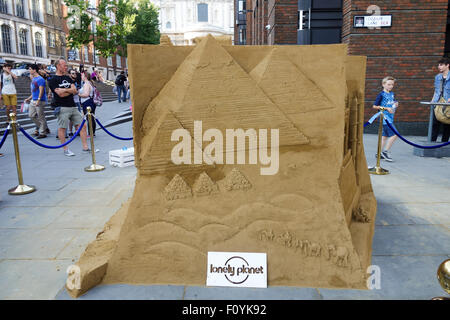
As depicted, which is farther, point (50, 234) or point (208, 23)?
point (208, 23)

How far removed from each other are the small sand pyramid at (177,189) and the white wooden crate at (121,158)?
4139 mm

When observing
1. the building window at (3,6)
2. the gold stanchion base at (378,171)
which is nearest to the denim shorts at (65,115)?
the gold stanchion base at (378,171)

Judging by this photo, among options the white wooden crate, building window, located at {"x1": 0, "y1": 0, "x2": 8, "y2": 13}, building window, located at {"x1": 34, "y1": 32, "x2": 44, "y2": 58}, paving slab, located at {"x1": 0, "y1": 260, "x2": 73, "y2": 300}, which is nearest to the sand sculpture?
paving slab, located at {"x1": 0, "y1": 260, "x2": 73, "y2": 300}

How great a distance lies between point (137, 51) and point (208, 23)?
74.9m

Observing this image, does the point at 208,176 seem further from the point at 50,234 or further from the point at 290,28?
the point at 290,28

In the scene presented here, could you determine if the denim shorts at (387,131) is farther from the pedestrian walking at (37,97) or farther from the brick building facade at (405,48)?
the pedestrian walking at (37,97)

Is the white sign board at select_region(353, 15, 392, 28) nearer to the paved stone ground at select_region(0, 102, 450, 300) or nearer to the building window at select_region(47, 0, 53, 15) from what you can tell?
the paved stone ground at select_region(0, 102, 450, 300)

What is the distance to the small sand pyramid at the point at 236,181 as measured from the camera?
280 centimetres

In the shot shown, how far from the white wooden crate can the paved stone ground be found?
18 cm

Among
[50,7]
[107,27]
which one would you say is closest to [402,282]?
[107,27]

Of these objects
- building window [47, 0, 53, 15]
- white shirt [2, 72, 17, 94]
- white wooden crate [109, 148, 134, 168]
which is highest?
building window [47, 0, 53, 15]

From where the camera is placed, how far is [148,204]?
2809mm

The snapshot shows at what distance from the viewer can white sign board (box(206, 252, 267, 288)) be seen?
8.82ft
